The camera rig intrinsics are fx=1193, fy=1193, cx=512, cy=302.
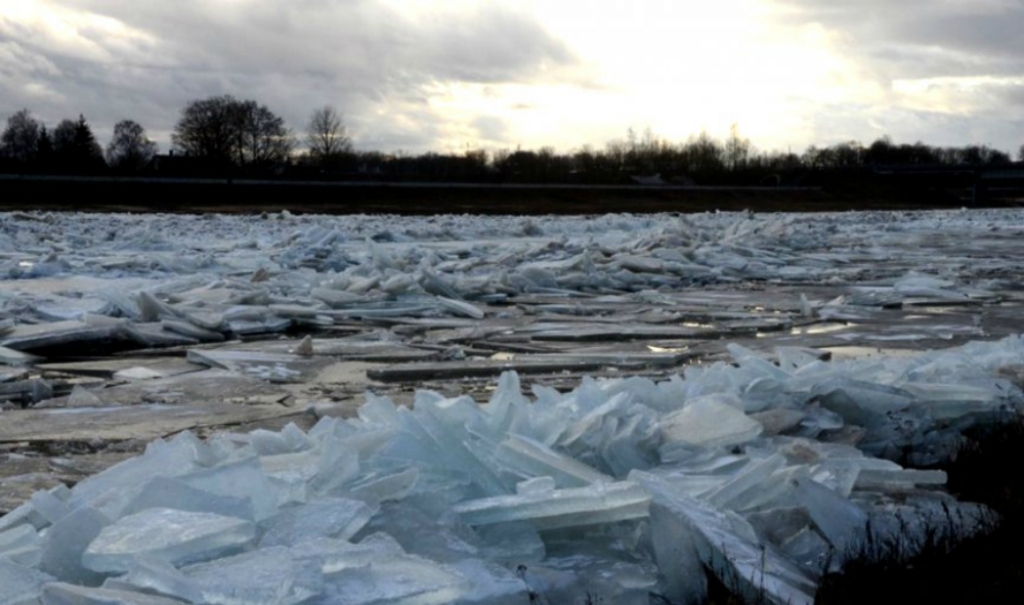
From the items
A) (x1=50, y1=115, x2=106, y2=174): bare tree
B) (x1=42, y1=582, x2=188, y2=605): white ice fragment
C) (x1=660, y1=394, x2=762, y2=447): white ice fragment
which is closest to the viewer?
(x1=42, y1=582, x2=188, y2=605): white ice fragment

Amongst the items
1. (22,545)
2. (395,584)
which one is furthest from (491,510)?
(22,545)

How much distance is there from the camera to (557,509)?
2.99 meters

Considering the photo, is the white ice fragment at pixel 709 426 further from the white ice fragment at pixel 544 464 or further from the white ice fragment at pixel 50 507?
the white ice fragment at pixel 50 507

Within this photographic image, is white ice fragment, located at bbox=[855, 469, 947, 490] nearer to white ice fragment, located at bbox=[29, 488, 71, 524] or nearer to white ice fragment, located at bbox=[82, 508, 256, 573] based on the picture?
white ice fragment, located at bbox=[82, 508, 256, 573]

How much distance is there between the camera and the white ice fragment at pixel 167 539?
2.56m

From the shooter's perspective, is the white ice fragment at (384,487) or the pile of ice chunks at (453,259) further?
the pile of ice chunks at (453,259)

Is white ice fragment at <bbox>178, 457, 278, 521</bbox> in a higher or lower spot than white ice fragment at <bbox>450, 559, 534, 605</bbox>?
higher

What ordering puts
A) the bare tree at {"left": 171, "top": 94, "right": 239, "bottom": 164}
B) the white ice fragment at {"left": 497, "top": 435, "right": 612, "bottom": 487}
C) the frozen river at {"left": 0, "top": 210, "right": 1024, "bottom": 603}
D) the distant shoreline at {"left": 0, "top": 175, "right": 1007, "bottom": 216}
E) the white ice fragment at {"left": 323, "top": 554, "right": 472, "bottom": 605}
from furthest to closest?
1. the bare tree at {"left": 171, "top": 94, "right": 239, "bottom": 164}
2. the distant shoreline at {"left": 0, "top": 175, "right": 1007, "bottom": 216}
3. the white ice fragment at {"left": 497, "top": 435, "right": 612, "bottom": 487}
4. the frozen river at {"left": 0, "top": 210, "right": 1024, "bottom": 603}
5. the white ice fragment at {"left": 323, "top": 554, "right": 472, "bottom": 605}

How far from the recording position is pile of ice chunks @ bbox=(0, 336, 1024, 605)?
2549mm

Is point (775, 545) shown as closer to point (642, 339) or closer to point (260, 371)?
point (260, 371)

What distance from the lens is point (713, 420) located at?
3.90 m

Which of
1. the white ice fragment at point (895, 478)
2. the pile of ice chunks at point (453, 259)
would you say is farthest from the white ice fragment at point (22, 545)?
the pile of ice chunks at point (453, 259)

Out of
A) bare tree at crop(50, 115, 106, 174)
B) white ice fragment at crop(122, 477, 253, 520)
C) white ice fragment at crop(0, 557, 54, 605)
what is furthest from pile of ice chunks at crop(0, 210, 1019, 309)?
bare tree at crop(50, 115, 106, 174)

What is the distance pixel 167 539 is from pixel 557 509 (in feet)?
3.10
